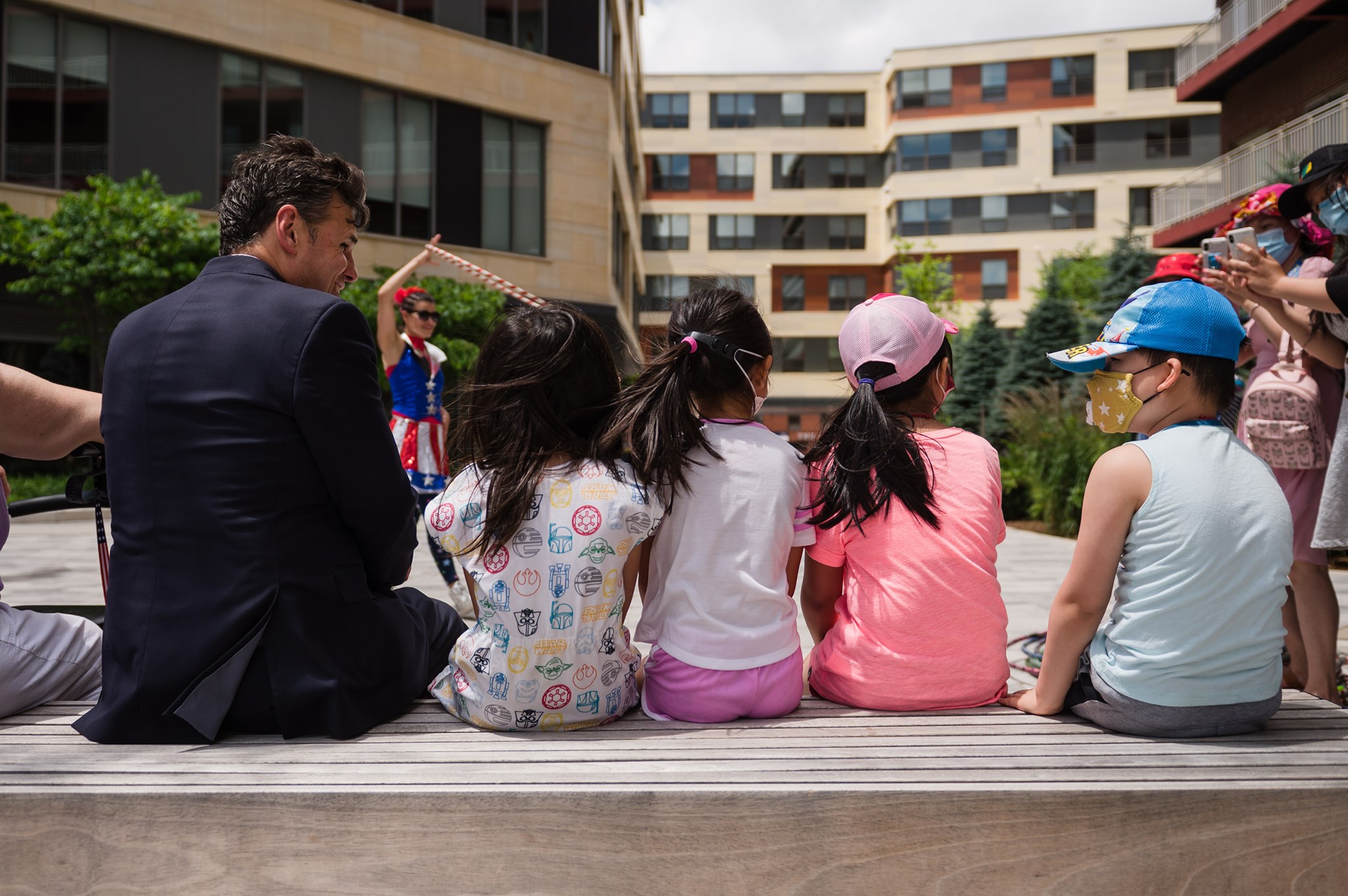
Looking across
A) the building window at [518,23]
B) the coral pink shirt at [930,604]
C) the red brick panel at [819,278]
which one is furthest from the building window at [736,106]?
the coral pink shirt at [930,604]

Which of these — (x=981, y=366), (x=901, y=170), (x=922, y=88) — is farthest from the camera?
(x=901, y=170)

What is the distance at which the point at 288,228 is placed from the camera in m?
2.64

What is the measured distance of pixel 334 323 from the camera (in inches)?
93.4

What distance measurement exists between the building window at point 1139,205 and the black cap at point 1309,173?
48.4 metres

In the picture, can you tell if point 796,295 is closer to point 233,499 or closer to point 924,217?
point 924,217

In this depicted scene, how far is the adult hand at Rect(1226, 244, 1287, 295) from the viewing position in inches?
125

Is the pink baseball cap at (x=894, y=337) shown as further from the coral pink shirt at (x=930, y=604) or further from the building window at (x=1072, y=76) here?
the building window at (x=1072, y=76)

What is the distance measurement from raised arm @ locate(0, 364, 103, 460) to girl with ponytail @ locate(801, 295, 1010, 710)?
2.04 m

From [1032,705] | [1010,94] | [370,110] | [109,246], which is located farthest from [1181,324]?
[1010,94]

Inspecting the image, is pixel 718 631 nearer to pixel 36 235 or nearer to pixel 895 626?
pixel 895 626

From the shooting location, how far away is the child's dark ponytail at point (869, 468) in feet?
9.11

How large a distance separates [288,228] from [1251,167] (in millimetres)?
20792

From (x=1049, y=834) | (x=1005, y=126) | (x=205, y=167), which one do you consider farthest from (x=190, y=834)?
(x=1005, y=126)

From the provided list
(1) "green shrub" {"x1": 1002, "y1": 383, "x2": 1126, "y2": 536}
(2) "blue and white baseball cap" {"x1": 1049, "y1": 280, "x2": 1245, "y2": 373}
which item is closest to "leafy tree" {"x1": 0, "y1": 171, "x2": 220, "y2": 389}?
(1) "green shrub" {"x1": 1002, "y1": 383, "x2": 1126, "y2": 536}
